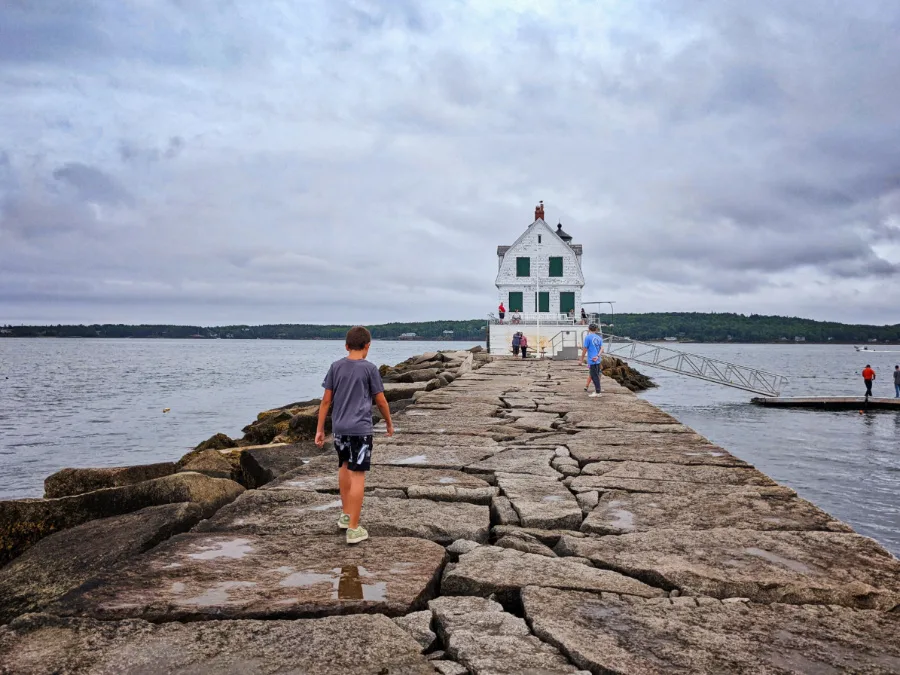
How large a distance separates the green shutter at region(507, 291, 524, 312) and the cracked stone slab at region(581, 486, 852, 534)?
3001 cm

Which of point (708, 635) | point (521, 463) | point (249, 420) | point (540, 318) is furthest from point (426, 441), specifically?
point (540, 318)

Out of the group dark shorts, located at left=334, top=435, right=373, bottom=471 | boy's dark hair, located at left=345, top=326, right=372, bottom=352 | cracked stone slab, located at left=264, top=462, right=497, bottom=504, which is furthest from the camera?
cracked stone slab, located at left=264, top=462, right=497, bottom=504

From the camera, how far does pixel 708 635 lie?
2.27 m

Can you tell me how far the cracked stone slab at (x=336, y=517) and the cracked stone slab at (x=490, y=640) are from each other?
865mm

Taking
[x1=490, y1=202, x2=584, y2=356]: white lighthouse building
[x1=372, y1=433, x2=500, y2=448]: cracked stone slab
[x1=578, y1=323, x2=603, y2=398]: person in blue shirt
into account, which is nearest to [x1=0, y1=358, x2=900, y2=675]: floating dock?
[x1=372, y1=433, x2=500, y2=448]: cracked stone slab

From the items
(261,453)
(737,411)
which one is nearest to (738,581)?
(261,453)

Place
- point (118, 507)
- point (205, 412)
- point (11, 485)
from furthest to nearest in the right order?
point (205, 412) → point (11, 485) → point (118, 507)

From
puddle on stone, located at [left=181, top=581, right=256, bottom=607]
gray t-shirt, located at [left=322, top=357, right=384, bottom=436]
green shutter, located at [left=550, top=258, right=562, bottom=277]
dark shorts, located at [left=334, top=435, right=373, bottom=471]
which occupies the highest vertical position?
green shutter, located at [left=550, top=258, right=562, bottom=277]

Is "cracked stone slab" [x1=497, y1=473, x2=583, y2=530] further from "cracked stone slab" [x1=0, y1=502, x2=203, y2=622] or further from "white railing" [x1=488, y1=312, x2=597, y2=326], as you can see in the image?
"white railing" [x1=488, y1=312, x2=597, y2=326]

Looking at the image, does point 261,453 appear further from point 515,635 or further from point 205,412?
point 205,412

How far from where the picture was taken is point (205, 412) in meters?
25.7

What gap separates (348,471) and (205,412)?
24.1 metres

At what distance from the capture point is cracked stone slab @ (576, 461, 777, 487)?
460cm

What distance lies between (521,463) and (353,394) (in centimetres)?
202
